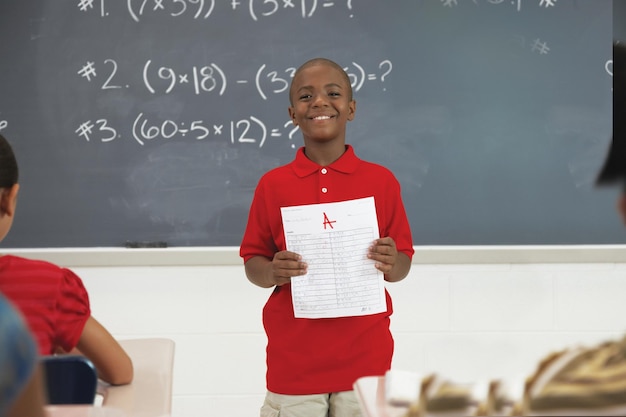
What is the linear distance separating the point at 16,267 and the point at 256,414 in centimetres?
181

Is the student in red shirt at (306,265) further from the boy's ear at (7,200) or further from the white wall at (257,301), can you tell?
the white wall at (257,301)

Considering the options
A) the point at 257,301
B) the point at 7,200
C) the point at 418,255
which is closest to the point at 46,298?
the point at 7,200

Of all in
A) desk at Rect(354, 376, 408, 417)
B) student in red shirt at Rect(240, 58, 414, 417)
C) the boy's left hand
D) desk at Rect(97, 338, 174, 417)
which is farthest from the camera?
student in red shirt at Rect(240, 58, 414, 417)

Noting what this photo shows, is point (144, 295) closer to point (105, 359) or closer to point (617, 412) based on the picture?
point (105, 359)

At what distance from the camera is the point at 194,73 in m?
3.08

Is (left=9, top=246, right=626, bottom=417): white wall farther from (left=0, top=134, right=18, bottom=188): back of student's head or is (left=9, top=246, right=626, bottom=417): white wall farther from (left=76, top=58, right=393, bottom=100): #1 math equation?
(left=0, top=134, right=18, bottom=188): back of student's head

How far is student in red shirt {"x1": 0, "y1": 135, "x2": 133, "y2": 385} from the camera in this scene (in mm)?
1506

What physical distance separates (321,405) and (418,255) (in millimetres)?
1084

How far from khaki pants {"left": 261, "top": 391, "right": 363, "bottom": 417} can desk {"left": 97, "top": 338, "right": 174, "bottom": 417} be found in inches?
18.1

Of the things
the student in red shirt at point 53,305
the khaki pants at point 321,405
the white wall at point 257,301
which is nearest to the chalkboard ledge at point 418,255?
the white wall at point 257,301

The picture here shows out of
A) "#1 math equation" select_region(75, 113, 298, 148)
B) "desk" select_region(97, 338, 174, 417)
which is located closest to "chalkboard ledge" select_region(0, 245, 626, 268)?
"#1 math equation" select_region(75, 113, 298, 148)

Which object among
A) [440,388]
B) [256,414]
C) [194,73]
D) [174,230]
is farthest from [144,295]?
[440,388]

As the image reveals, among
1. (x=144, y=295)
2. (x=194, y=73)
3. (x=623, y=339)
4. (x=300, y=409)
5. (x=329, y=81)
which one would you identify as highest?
(x=194, y=73)

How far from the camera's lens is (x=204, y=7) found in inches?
121
